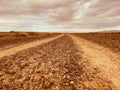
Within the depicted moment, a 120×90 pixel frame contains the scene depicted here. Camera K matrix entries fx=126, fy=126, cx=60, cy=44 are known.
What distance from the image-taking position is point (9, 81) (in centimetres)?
633

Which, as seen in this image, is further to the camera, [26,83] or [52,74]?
[52,74]

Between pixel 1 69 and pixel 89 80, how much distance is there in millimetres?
5456

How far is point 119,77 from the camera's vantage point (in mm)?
6727

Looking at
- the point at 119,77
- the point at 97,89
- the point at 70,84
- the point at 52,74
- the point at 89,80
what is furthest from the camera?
the point at 52,74

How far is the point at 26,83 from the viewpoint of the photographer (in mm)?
6105

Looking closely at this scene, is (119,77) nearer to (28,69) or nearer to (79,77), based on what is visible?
(79,77)

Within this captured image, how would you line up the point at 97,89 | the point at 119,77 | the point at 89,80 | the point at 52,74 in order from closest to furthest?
the point at 97,89, the point at 89,80, the point at 119,77, the point at 52,74

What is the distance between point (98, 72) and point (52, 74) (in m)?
2.70

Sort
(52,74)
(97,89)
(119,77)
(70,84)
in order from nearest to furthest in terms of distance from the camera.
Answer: (97,89)
(70,84)
(119,77)
(52,74)

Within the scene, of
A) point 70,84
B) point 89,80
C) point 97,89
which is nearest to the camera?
point 97,89

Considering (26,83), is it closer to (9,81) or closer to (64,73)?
(9,81)

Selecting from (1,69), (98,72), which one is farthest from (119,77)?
(1,69)

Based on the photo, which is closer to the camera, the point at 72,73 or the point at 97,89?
the point at 97,89

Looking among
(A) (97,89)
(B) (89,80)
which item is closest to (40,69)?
(B) (89,80)
